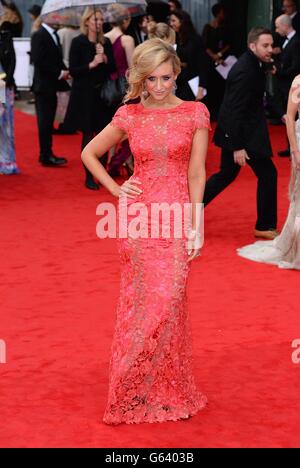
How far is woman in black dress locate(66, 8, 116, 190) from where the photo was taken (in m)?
12.0

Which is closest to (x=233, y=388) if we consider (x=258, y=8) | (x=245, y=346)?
(x=245, y=346)

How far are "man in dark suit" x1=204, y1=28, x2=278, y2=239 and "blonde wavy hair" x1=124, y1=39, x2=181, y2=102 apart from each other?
4062 mm

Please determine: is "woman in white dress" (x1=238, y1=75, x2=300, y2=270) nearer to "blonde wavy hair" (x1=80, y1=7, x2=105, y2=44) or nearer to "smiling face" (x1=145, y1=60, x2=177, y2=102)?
"smiling face" (x1=145, y1=60, x2=177, y2=102)

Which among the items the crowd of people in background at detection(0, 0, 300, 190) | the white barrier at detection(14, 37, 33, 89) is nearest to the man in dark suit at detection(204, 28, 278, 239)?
the crowd of people in background at detection(0, 0, 300, 190)

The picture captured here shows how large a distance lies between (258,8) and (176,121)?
1430cm

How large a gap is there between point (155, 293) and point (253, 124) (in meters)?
4.38

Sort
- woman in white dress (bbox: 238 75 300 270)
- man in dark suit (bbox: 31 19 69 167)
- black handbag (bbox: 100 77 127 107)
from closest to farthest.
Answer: woman in white dress (bbox: 238 75 300 270) < black handbag (bbox: 100 77 127 107) < man in dark suit (bbox: 31 19 69 167)

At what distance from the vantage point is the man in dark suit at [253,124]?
948 cm

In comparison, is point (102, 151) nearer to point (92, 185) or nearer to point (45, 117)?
point (92, 185)

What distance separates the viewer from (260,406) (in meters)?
5.71

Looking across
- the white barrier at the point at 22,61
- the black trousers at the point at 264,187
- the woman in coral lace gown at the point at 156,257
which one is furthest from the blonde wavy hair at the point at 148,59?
the white barrier at the point at 22,61

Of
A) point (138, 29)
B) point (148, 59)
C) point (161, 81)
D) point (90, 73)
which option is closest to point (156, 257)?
point (161, 81)

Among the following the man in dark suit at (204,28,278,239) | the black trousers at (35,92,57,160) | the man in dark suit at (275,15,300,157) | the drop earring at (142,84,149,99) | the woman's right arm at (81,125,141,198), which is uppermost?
the drop earring at (142,84,149,99)

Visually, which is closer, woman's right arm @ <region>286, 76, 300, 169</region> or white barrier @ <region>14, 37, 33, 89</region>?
woman's right arm @ <region>286, 76, 300, 169</region>
